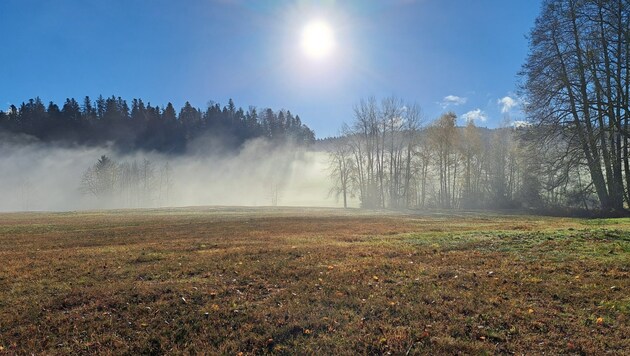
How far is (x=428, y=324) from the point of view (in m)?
6.15

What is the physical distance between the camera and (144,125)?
15675 cm

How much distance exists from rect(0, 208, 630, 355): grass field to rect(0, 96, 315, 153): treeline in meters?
151

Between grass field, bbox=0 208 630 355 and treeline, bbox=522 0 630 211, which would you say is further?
treeline, bbox=522 0 630 211

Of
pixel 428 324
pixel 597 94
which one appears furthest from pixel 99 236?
pixel 597 94

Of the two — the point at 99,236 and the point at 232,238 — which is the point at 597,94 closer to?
the point at 232,238

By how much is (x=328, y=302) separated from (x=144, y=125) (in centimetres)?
16987

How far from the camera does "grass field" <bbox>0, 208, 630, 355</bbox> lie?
5.69 meters

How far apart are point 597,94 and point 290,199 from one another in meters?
99.7

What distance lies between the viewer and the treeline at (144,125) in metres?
145

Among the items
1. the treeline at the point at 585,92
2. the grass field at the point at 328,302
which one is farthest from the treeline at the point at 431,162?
the grass field at the point at 328,302

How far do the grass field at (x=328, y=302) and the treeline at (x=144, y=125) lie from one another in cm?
15083

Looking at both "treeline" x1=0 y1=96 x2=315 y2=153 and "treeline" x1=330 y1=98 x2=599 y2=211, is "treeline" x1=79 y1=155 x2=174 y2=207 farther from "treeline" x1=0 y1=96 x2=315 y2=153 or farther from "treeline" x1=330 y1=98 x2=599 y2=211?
"treeline" x1=330 y1=98 x2=599 y2=211

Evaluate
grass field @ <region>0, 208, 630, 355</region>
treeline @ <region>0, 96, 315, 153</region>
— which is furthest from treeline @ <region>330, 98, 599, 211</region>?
treeline @ <region>0, 96, 315, 153</region>

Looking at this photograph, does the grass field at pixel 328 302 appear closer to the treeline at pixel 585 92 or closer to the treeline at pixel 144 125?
the treeline at pixel 585 92
